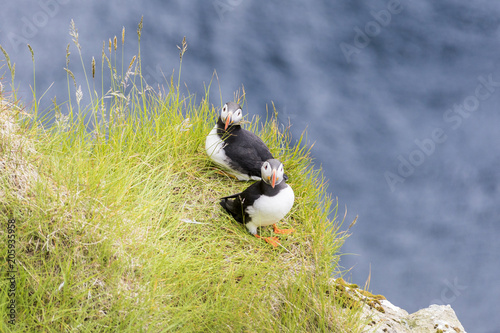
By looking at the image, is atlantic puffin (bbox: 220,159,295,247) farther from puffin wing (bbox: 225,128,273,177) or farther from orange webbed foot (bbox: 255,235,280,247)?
puffin wing (bbox: 225,128,273,177)

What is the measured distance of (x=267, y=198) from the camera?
15.9ft

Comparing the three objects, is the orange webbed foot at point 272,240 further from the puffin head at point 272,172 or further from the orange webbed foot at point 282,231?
the puffin head at point 272,172

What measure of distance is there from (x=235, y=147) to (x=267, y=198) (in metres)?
1.00

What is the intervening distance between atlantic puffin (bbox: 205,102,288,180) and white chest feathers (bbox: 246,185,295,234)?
0.62 metres

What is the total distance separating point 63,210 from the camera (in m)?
4.04

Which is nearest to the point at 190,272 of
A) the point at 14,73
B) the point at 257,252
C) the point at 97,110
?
the point at 257,252

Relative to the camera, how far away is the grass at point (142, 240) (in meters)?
3.93

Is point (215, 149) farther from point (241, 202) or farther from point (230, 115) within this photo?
point (241, 202)

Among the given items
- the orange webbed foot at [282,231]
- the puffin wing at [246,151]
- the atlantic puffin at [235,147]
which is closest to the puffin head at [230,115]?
the atlantic puffin at [235,147]

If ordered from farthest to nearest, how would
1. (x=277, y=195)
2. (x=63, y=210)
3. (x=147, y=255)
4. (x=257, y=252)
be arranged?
1. (x=257, y=252)
2. (x=277, y=195)
3. (x=147, y=255)
4. (x=63, y=210)

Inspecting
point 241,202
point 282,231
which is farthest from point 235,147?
point 282,231

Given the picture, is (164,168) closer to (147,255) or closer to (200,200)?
(200,200)

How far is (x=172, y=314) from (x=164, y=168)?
201cm

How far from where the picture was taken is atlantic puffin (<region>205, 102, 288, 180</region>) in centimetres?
557
